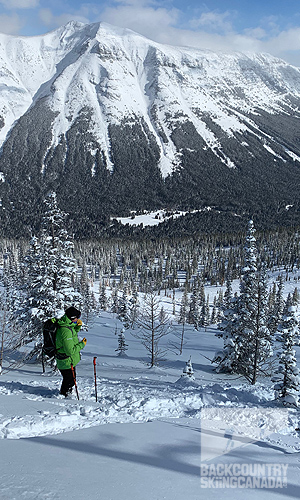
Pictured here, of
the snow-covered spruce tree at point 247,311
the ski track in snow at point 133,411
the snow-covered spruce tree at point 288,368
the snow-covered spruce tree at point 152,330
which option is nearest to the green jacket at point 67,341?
the ski track in snow at point 133,411

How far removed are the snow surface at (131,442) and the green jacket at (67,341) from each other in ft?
3.62

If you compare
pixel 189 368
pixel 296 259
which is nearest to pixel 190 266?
pixel 296 259

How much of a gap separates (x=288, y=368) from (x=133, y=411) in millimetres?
7657

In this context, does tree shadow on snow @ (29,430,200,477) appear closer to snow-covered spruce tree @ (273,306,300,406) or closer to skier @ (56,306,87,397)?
skier @ (56,306,87,397)

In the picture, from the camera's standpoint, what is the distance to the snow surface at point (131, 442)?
4.18 m

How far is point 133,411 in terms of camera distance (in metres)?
8.02

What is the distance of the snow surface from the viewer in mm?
4176

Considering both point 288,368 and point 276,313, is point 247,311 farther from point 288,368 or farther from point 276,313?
point 276,313

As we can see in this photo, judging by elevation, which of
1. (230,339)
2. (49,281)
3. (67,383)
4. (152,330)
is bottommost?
(230,339)

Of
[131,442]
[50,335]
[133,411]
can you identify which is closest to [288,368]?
[133,411]

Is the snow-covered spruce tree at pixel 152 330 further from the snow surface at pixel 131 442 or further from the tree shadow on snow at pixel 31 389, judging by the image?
the snow surface at pixel 131 442

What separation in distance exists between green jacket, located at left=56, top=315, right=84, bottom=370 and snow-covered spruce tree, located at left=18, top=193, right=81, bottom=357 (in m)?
10.8

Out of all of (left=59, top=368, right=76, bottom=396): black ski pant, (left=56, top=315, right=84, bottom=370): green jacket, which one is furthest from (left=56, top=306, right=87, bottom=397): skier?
(left=59, top=368, right=76, bottom=396): black ski pant

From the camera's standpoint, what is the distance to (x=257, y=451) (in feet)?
19.5
